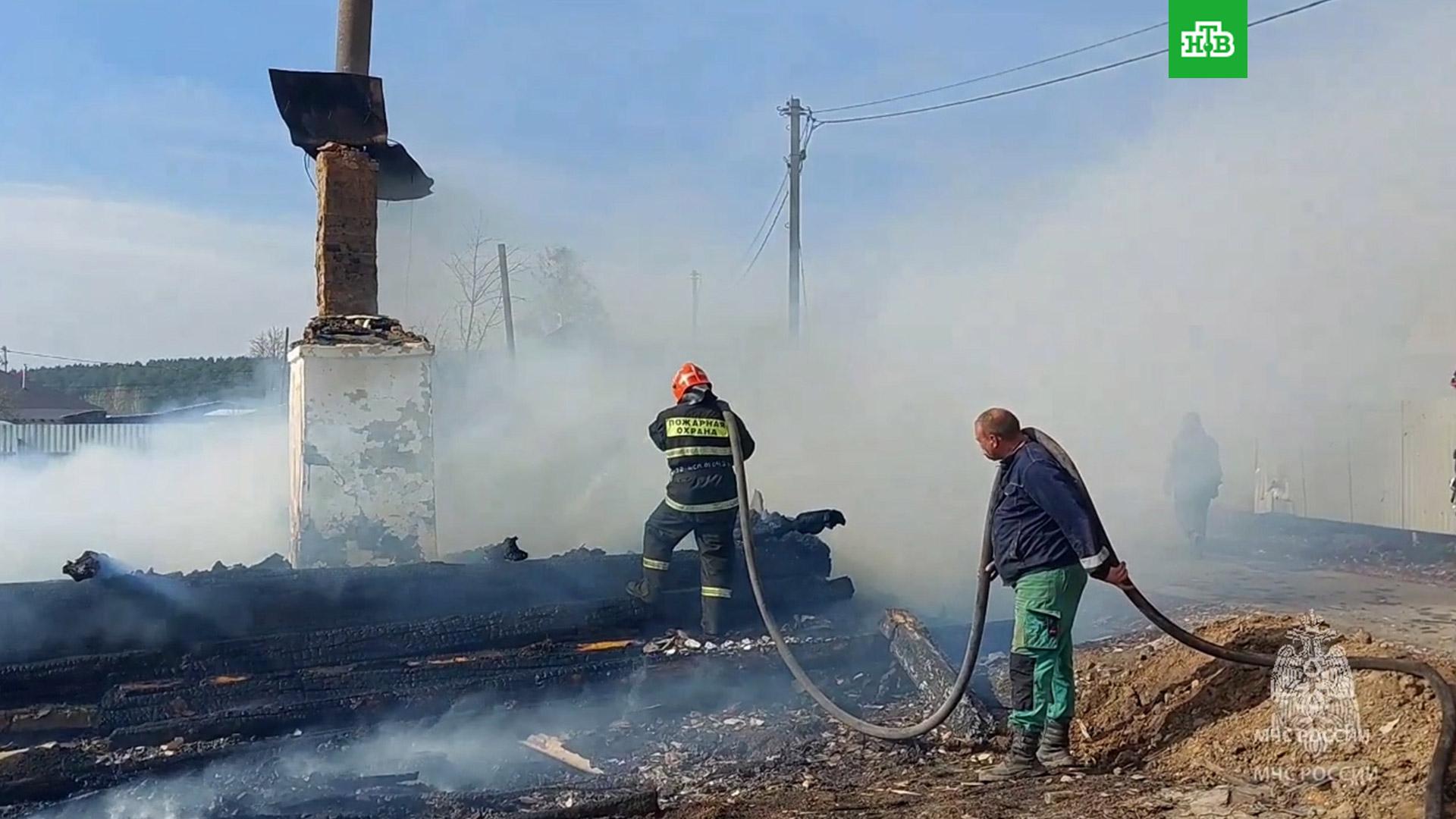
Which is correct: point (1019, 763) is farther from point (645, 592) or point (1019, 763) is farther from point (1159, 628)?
point (645, 592)

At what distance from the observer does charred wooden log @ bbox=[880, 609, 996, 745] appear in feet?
17.1

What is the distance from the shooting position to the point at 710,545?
6543 mm

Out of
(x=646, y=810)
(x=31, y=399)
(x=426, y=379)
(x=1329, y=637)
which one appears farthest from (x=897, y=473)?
(x=31, y=399)

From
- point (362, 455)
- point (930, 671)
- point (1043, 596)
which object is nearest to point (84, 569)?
point (362, 455)

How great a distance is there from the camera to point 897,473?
13484mm

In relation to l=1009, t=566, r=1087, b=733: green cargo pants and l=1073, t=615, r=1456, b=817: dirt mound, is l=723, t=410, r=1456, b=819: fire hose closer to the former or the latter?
l=1073, t=615, r=1456, b=817: dirt mound

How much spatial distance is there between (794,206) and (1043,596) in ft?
65.6

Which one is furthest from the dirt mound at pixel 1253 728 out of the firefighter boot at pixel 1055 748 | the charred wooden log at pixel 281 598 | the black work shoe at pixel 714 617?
the charred wooden log at pixel 281 598

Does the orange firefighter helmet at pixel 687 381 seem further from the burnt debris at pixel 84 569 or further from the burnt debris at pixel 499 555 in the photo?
the burnt debris at pixel 84 569

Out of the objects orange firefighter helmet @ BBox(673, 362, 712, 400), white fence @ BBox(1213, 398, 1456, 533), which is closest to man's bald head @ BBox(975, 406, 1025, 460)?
orange firefighter helmet @ BBox(673, 362, 712, 400)

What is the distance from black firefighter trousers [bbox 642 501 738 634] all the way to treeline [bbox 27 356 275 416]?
101ft

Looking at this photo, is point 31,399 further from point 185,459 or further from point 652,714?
point 652,714

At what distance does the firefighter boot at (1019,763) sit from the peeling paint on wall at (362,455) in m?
4.24

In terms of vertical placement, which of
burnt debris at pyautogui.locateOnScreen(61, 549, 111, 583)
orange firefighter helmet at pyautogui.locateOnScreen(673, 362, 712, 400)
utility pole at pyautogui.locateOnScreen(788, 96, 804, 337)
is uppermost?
utility pole at pyautogui.locateOnScreen(788, 96, 804, 337)
